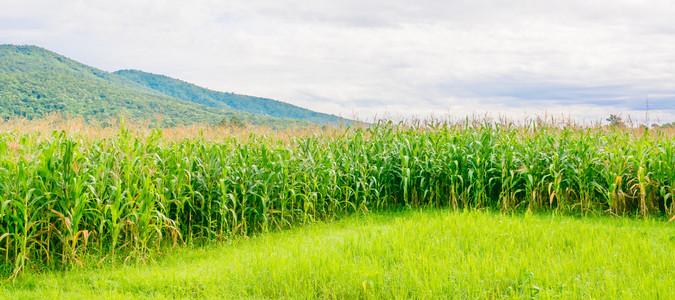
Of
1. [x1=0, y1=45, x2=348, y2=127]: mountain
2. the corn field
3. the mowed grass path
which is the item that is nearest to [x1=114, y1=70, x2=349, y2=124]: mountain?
[x1=0, y1=45, x2=348, y2=127]: mountain

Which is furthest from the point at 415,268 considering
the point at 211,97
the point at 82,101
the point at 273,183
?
the point at 211,97

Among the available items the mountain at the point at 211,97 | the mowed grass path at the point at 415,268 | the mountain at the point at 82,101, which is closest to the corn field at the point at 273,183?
the mowed grass path at the point at 415,268

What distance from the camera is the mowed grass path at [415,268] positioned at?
15.9ft

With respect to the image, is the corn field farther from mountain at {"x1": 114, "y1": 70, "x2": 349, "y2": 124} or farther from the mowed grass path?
mountain at {"x1": 114, "y1": 70, "x2": 349, "y2": 124}

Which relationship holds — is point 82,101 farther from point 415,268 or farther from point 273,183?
point 415,268

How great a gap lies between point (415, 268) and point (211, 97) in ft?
567

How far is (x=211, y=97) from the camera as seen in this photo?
169 metres

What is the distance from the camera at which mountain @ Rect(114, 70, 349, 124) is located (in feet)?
519

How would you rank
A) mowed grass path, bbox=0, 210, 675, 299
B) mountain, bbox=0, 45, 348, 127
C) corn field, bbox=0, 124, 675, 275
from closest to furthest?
mowed grass path, bbox=0, 210, 675, 299
corn field, bbox=0, 124, 675, 275
mountain, bbox=0, 45, 348, 127

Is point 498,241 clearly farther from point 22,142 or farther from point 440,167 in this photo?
point 22,142

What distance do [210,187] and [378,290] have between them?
4.03m

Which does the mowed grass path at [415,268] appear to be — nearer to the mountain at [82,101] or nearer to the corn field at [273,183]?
the corn field at [273,183]

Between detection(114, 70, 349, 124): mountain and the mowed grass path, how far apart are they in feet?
455

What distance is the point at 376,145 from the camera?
33.7 feet
